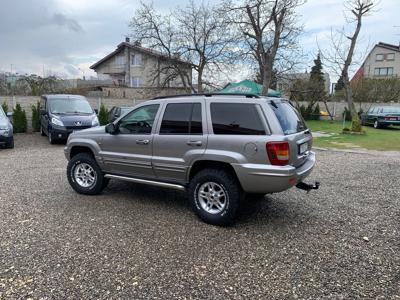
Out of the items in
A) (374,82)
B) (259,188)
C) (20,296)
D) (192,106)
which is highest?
(374,82)

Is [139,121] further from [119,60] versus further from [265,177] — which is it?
[119,60]

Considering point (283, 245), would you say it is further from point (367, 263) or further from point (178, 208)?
point (178, 208)

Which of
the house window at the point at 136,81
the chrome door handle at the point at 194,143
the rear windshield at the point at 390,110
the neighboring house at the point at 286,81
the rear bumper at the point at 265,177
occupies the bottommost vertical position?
the rear bumper at the point at 265,177

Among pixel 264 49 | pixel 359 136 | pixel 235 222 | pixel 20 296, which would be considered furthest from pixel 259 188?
pixel 264 49

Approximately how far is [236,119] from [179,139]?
0.89m


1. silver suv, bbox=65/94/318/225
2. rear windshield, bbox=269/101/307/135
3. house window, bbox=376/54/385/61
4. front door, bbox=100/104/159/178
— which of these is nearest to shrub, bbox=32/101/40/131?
silver suv, bbox=65/94/318/225

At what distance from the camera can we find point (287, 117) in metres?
4.75

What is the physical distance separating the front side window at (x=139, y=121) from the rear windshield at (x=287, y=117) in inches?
72.9

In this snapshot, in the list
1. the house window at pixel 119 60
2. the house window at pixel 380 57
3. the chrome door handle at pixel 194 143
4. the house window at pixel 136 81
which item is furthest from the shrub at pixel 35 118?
the house window at pixel 380 57

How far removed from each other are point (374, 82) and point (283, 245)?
30.7m

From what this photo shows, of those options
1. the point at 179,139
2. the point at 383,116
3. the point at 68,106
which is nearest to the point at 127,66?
the point at 68,106

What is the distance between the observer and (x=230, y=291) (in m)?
3.15

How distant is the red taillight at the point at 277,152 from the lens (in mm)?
4188

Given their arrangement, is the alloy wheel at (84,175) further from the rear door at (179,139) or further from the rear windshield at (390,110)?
the rear windshield at (390,110)
